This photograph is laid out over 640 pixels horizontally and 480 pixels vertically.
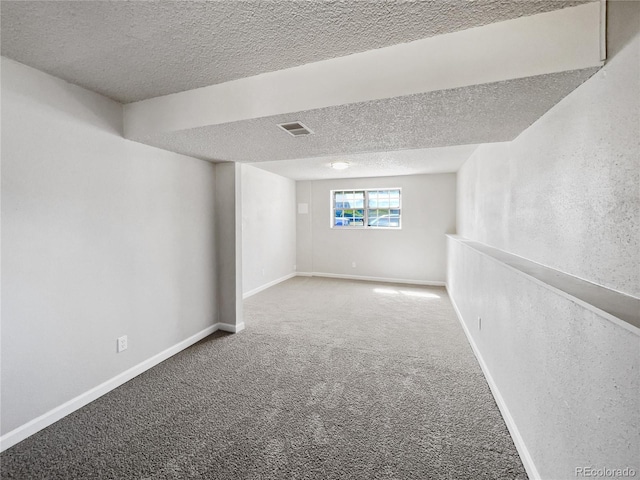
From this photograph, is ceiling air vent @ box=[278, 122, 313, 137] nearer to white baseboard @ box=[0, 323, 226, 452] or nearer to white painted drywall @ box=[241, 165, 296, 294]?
white baseboard @ box=[0, 323, 226, 452]

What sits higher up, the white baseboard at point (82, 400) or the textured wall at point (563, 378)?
the textured wall at point (563, 378)

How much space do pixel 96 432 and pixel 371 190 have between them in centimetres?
569

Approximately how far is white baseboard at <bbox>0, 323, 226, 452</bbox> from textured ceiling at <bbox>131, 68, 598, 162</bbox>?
1.91 m

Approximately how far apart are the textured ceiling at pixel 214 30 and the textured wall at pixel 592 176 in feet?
1.24

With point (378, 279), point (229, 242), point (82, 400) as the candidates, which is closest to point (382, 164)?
point (378, 279)

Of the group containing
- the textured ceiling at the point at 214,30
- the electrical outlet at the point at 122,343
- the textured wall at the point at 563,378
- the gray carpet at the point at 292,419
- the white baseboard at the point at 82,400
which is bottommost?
the gray carpet at the point at 292,419

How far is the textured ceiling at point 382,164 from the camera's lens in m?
3.94

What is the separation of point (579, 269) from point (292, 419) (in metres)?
1.81

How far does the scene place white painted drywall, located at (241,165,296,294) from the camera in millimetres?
5039

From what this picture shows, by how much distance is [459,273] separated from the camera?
12.9 ft

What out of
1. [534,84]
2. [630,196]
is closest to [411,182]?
[534,84]

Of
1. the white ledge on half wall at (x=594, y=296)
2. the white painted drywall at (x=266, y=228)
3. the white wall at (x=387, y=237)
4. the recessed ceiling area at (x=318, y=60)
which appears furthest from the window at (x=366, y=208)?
the white ledge on half wall at (x=594, y=296)

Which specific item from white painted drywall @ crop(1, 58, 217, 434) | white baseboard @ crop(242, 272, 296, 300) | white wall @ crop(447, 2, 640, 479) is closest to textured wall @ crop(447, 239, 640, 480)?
white wall @ crop(447, 2, 640, 479)

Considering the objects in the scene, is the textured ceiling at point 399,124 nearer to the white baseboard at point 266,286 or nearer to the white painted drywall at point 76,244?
the white painted drywall at point 76,244
